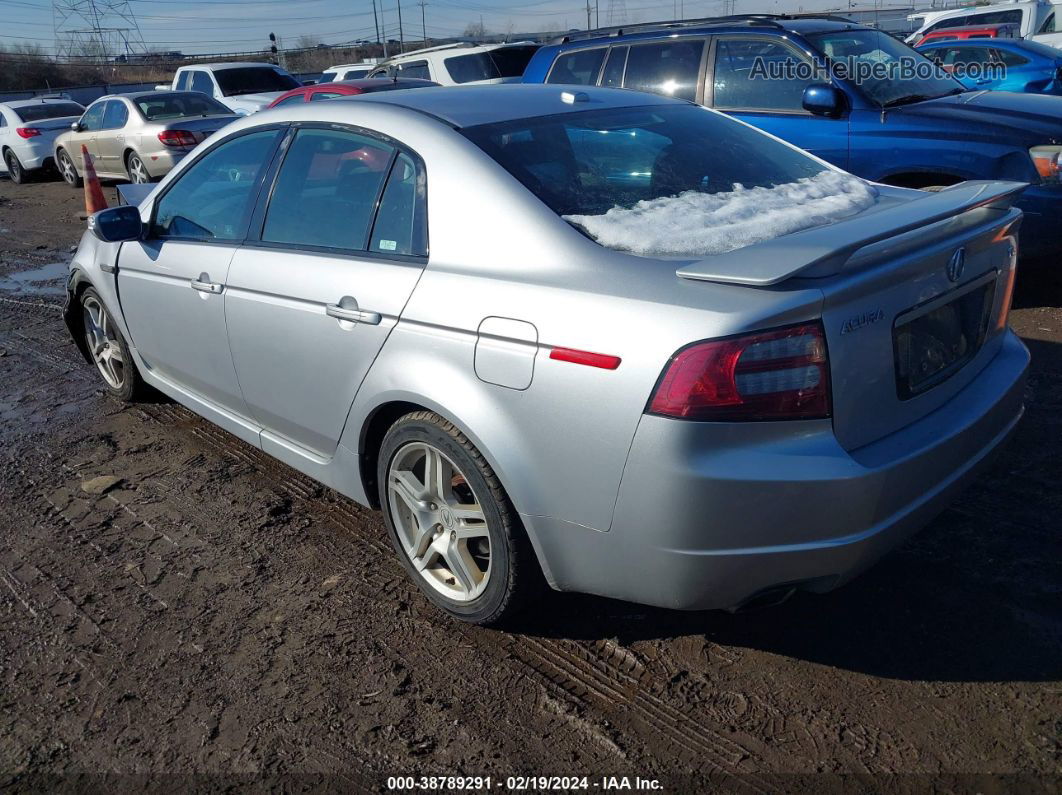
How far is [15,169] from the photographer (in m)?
17.8

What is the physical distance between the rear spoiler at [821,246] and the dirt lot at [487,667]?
122cm

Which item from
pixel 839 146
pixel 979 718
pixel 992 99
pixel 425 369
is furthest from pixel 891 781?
pixel 992 99

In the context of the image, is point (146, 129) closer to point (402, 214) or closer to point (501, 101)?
point (501, 101)

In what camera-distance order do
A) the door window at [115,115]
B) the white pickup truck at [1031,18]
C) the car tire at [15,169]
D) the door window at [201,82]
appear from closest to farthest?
1. the door window at [115,115]
2. the door window at [201,82]
3. the car tire at [15,169]
4. the white pickup truck at [1031,18]

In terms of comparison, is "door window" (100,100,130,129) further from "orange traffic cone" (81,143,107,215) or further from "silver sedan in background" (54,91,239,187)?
"orange traffic cone" (81,143,107,215)

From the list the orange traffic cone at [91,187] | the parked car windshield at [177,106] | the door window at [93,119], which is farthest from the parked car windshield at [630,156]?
the door window at [93,119]

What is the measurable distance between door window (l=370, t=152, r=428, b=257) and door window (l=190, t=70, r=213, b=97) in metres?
15.3

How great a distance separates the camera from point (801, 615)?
2.97 metres

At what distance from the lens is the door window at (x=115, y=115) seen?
1371 cm

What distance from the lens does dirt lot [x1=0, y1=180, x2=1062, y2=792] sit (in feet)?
8.01

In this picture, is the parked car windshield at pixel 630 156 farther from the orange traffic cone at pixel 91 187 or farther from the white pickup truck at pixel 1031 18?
the white pickup truck at pixel 1031 18

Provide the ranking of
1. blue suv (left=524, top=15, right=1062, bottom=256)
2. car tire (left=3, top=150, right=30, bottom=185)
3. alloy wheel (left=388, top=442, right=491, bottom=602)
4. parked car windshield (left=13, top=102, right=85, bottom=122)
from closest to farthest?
alloy wheel (left=388, top=442, right=491, bottom=602), blue suv (left=524, top=15, right=1062, bottom=256), car tire (left=3, top=150, right=30, bottom=185), parked car windshield (left=13, top=102, right=85, bottom=122)

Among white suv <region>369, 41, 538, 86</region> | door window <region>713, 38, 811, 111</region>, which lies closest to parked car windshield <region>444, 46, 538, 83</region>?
white suv <region>369, 41, 538, 86</region>

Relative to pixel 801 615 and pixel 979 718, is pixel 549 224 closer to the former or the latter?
pixel 801 615
